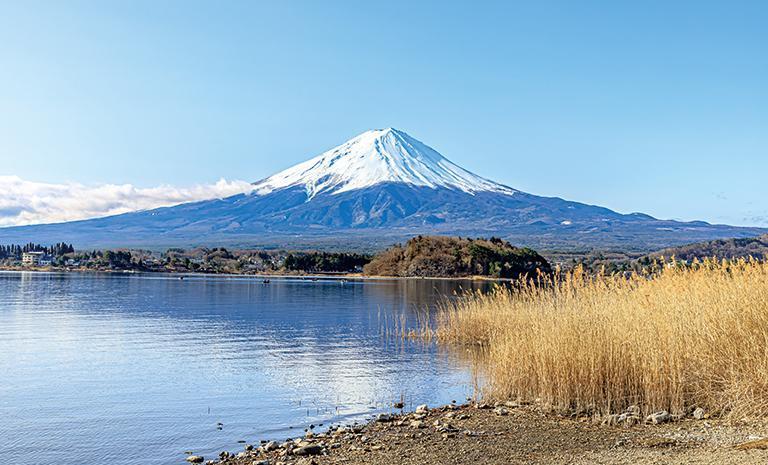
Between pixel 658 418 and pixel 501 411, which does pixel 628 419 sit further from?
pixel 501 411

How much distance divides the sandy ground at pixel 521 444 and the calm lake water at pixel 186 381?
1429 millimetres

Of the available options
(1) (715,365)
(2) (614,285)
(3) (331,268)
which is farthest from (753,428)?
(3) (331,268)

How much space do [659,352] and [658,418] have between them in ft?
2.88

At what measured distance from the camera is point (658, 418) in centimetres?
1015

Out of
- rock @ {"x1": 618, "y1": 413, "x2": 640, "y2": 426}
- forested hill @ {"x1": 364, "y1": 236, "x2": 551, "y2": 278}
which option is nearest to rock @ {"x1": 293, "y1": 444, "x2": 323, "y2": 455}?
rock @ {"x1": 618, "y1": 413, "x2": 640, "y2": 426}

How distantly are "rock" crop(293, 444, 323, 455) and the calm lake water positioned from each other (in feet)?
4.66

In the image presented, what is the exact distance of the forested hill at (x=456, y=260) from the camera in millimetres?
82944

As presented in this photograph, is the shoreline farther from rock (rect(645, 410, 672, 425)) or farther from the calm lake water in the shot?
rock (rect(645, 410, 672, 425))

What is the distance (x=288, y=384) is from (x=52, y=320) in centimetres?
1738

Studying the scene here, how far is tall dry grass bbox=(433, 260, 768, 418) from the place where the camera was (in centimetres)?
1023

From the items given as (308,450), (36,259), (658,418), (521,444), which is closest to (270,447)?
(308,450)

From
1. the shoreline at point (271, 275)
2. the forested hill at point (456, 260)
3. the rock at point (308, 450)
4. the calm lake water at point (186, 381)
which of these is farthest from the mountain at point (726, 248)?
the rock at point (308, 450)

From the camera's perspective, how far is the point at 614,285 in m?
14.2

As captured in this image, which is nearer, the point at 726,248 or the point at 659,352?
the point at 659,352
